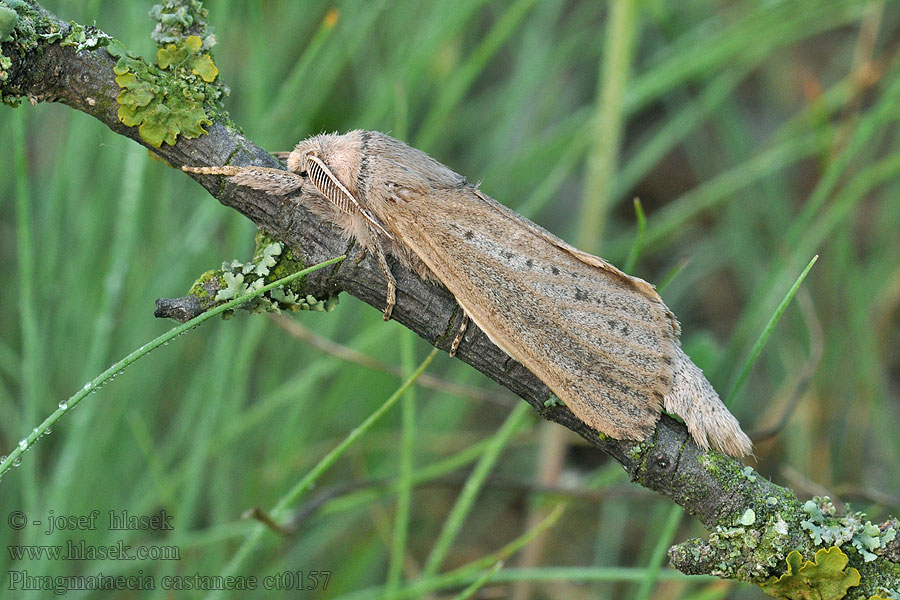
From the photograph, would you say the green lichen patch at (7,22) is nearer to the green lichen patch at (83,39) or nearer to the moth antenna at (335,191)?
the green lichen patch at (83,39)

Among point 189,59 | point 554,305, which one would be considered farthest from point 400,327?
point 189,59

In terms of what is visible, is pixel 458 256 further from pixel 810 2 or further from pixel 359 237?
pixel 810 2

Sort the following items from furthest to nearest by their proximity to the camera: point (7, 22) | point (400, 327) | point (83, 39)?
1. point (400, 327)
2. point (83, 39)
3. point (7, 22)

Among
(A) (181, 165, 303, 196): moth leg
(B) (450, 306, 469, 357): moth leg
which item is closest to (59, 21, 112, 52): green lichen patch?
(A) (181, 165, 303, 196): moth leg

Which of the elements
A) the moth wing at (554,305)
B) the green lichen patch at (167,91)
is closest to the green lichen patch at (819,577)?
the moth wing at (554,305)

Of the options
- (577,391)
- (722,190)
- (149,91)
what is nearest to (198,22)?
(149,91)

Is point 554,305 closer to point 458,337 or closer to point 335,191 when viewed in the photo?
point 458,337

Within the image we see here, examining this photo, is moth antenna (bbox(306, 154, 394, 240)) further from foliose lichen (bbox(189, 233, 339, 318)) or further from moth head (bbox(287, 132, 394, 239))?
foliose lichen (bbox(189, 233, 339, 318))
